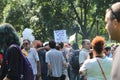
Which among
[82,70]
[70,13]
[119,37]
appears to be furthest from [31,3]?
[119,37]

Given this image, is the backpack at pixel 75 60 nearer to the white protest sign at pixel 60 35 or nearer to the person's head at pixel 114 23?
the white protest sign at pixel 60 35

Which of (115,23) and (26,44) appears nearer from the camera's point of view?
(115,23)

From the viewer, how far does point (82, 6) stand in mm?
51344

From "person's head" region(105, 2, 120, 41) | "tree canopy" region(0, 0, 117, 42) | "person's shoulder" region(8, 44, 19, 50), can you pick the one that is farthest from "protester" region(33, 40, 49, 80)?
"tree canopy" region(0, 0, 117, 42)

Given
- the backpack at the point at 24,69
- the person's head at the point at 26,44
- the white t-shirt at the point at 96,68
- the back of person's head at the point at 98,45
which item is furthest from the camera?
the person's head at the point at 26,44

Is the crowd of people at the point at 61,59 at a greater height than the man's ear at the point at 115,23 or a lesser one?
lesser

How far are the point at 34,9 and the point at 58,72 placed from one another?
3524 cm

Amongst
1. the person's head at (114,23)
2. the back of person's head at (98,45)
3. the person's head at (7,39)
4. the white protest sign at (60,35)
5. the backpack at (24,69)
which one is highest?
the person's head at (114,23)

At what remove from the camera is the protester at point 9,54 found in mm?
5680

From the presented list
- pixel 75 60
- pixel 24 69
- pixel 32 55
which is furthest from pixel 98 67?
pixel 75 60

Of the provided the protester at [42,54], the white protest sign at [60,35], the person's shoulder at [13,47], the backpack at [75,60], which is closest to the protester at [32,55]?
the protester at [42,54]

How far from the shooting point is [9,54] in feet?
18.7

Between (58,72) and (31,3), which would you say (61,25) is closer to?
(31,3)

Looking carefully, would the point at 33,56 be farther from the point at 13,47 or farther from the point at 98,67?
the point at 13,47
